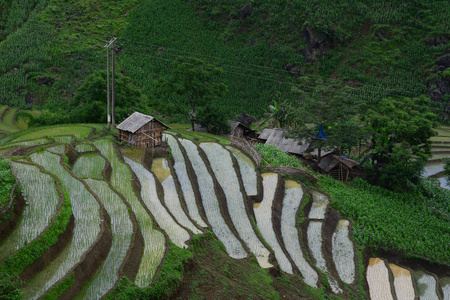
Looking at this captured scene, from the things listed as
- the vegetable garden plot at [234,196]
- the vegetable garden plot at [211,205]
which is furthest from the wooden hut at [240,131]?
the vegetable garden plot at [211,205]

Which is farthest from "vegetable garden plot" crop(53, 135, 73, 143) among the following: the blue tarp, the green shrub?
the blue tarp

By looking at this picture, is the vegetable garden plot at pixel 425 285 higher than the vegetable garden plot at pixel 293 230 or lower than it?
lower

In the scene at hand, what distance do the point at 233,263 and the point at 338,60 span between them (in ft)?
162

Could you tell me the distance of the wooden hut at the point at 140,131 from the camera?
23.9 metres

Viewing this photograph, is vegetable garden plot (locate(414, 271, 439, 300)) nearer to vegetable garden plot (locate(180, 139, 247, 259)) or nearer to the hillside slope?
vegetable garden plot (locate(180, 139, 247, 259))

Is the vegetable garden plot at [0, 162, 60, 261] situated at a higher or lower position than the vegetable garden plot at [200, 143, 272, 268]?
higher

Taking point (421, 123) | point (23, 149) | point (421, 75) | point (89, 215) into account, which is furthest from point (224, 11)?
point (89, 215)

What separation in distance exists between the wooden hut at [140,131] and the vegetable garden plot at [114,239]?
5774 millimetres

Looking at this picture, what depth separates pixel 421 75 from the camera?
2127 inches

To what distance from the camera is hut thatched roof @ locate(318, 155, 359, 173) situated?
3125 centimetres

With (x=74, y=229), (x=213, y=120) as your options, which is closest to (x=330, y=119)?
(x=213, y=120)

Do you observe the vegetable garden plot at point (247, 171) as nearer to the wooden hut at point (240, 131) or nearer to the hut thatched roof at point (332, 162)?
the hut thatched roof at point (332, 162)

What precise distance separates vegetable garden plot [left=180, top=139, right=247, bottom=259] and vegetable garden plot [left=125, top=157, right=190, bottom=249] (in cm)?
225

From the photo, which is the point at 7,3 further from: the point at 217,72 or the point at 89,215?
the point at 89,215
